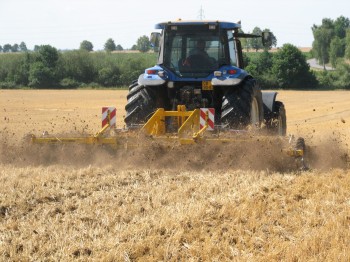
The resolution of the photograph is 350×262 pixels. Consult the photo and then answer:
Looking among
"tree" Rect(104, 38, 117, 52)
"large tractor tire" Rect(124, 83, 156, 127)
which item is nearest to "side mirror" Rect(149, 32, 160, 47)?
"large tractor tire" Rect(124, 83, 156, 127)

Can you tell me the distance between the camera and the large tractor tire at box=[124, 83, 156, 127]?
7.69m

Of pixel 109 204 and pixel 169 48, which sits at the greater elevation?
pixel 169 48

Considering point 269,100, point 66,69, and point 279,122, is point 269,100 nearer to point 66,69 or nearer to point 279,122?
point 279,122

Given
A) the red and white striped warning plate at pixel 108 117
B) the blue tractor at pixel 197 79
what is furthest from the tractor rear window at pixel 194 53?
the red and white striped warning plate at pixel 108 117

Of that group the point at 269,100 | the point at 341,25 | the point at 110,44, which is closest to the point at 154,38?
the point at 269,100

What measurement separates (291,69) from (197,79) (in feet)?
127

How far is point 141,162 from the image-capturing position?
696cm

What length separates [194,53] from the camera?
7.84 meters

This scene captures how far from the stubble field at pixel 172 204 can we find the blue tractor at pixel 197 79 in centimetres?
81

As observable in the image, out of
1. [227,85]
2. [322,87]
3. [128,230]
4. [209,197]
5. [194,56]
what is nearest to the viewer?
[128,230]

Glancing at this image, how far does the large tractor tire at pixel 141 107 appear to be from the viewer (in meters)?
7.69

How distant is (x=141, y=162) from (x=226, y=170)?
1.03 meters

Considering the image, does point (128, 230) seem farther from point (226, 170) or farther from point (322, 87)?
point (322, 87)

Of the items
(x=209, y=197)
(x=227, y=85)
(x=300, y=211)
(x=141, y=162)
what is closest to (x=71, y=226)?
(x=209, y=197)
